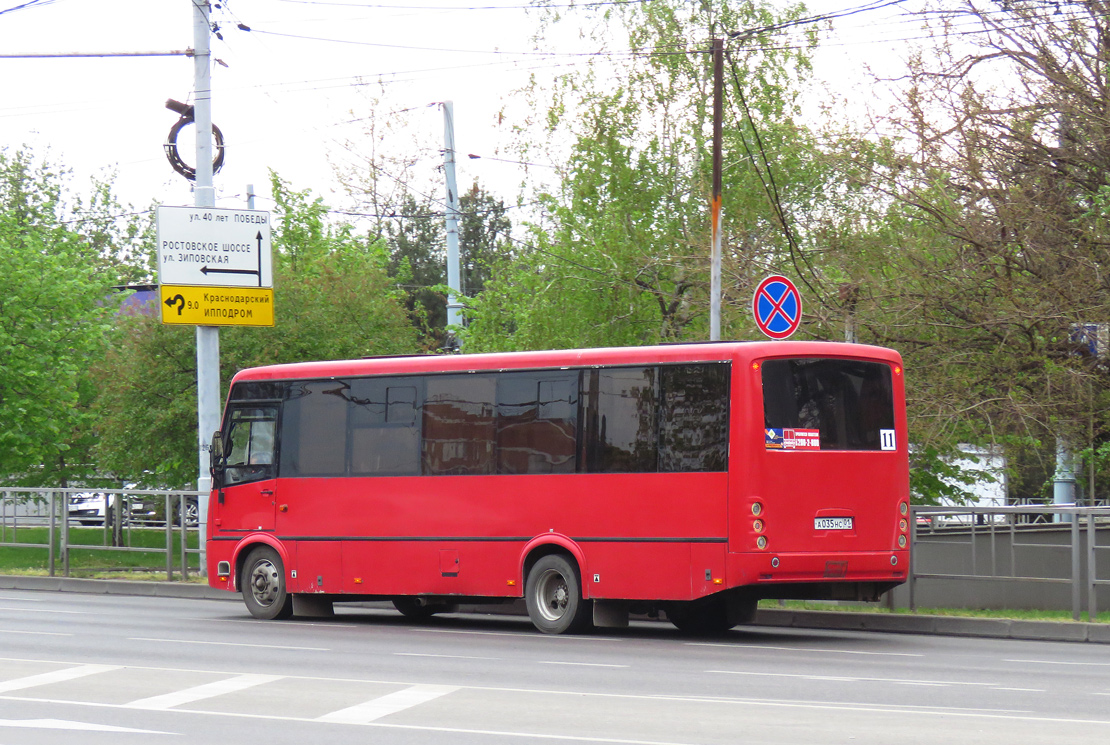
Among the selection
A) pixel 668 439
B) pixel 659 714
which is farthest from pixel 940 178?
pixel 659 714

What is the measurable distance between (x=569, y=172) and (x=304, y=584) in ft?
45.9

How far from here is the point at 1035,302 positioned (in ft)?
66.6

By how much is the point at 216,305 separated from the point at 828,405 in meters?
12.5

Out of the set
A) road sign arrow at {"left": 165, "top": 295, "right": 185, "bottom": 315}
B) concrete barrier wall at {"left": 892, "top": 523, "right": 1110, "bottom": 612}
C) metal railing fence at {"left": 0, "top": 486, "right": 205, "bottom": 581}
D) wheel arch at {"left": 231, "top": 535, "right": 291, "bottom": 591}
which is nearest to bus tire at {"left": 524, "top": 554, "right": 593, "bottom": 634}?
wheel arch at {"left": 231, "top": 535, "right": 291, "bottom": 591}

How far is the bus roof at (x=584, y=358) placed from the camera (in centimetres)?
1532

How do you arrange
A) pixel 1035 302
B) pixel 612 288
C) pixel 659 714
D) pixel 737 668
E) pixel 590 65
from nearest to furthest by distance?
pixel 659 714 < pixel 737 668 < pixel 1035 302 < pixel 612 288 < pixel 590 65

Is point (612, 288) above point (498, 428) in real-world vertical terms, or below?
above

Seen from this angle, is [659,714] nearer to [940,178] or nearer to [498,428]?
[498,428]

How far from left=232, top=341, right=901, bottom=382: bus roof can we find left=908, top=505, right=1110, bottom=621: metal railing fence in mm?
2439

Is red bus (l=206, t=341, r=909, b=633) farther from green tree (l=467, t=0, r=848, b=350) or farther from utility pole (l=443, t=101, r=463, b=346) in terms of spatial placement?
utility pole (l=443, t=101, r=463, b=346)

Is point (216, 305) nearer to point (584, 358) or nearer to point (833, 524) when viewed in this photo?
point (584, 358)

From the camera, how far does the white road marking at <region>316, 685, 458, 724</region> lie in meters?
9.52

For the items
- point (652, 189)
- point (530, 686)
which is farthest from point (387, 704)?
point (652, 189)

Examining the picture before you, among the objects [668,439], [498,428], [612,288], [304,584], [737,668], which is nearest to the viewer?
[737,668]
